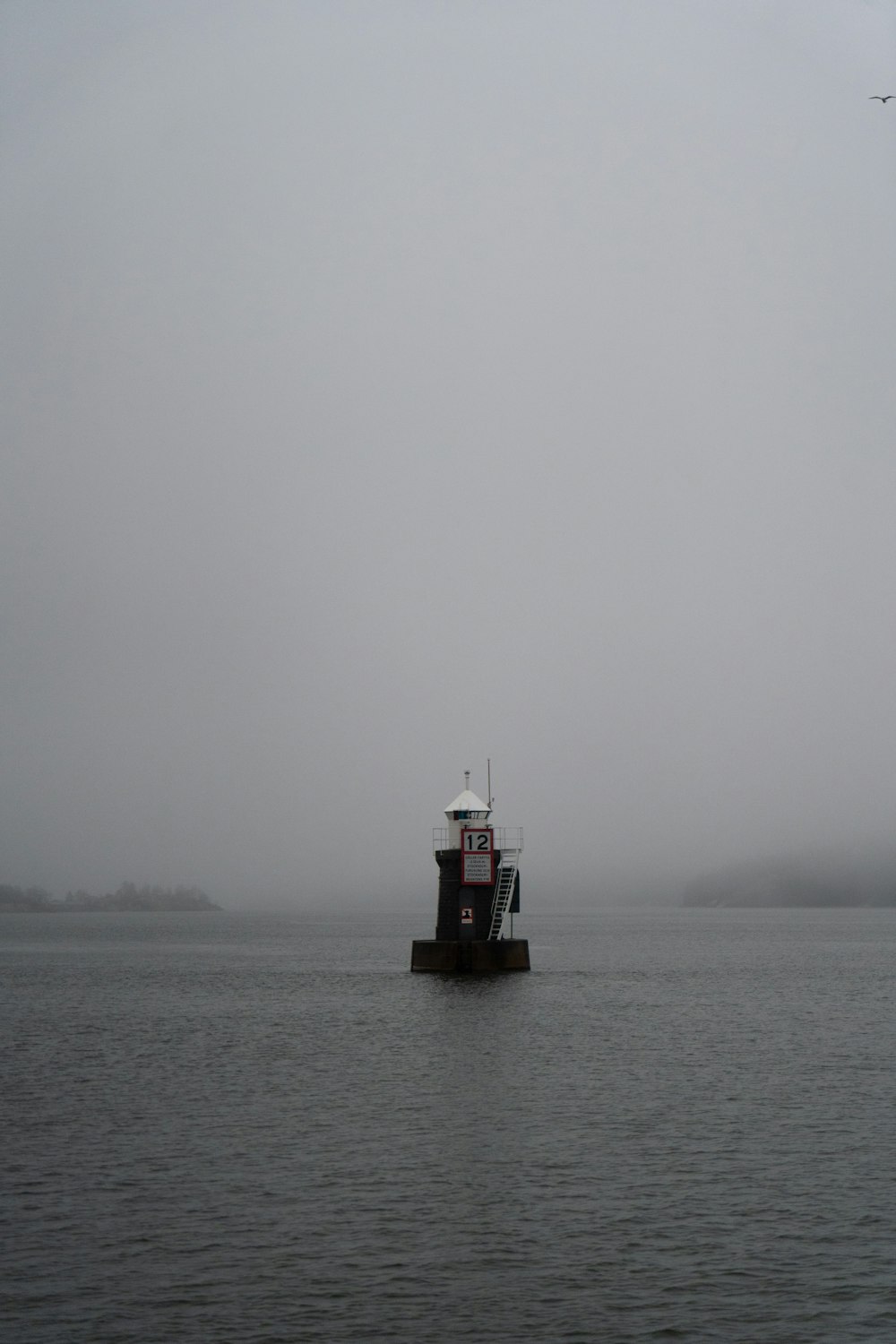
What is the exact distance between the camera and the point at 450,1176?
93.7 feet

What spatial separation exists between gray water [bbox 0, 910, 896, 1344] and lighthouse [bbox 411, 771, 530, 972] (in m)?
6.67

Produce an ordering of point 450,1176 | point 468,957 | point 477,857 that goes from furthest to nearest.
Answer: point 477,857 → point 468,957 → point 450,1176

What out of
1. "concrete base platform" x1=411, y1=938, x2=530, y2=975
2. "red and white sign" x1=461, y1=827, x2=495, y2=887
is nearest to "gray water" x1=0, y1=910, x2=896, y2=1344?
"concrete base platform" x1=411, y1=938, x2=530, y2=975

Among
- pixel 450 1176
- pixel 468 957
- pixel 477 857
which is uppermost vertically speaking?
pixel 477 857

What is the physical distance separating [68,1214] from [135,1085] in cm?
1516

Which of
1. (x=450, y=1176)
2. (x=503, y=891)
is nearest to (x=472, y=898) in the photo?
(x=503, y=891)

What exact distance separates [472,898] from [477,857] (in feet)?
6.76

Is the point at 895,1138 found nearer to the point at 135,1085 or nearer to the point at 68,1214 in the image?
the point at 68,1214

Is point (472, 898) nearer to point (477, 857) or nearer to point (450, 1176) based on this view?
point (477, 857)

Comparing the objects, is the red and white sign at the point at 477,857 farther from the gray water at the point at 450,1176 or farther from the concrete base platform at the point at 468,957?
the gray water at the point at 450,1176

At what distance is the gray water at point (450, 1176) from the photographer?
2030 centimetres

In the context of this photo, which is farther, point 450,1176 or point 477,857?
point 477,857

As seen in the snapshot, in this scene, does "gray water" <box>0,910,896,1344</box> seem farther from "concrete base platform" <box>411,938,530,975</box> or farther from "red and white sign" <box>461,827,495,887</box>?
"red and white sign" <box>461,827,495,887</box>

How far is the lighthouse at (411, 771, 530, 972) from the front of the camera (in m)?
68.0
